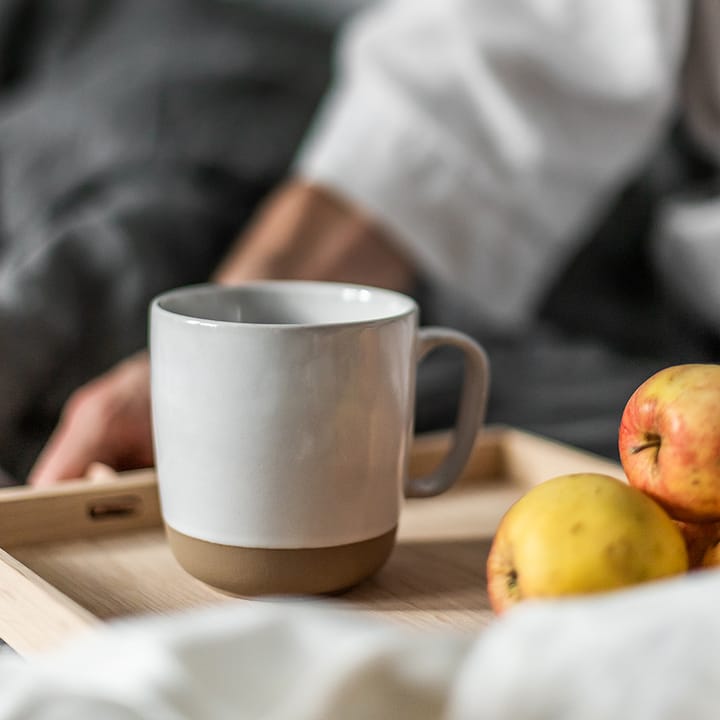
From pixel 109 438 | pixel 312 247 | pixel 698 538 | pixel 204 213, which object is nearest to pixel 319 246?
pixel 312 247

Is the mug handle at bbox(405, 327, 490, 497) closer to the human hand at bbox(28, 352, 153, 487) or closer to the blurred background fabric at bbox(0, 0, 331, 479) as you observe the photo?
the human hand at bbox(28, 352, 153, 487)

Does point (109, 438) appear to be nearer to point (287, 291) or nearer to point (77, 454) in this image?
point (77, 454)

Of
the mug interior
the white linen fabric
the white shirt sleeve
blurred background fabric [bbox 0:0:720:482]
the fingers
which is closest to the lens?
the white linen fabric

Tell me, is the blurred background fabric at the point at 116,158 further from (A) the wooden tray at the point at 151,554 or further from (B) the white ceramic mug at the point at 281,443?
(B) the white ceramic mug at the point at 281,443

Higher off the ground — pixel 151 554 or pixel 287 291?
pixel 287 291

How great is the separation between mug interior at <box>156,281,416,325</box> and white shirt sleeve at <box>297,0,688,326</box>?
0.41 m

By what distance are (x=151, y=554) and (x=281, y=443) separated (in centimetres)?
12

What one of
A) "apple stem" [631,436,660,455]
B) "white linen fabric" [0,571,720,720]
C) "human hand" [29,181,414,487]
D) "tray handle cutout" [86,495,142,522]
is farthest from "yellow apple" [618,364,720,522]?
"human hand" [29,181,414,487]

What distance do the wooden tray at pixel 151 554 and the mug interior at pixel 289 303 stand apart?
108 mm

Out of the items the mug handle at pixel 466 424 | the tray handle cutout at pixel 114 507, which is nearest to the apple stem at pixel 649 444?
the mug handle at pixel 466 424

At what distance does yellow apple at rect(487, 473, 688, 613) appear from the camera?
0.31 m

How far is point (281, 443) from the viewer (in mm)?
376

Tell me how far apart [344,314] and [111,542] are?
15cm

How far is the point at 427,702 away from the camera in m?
0.24
